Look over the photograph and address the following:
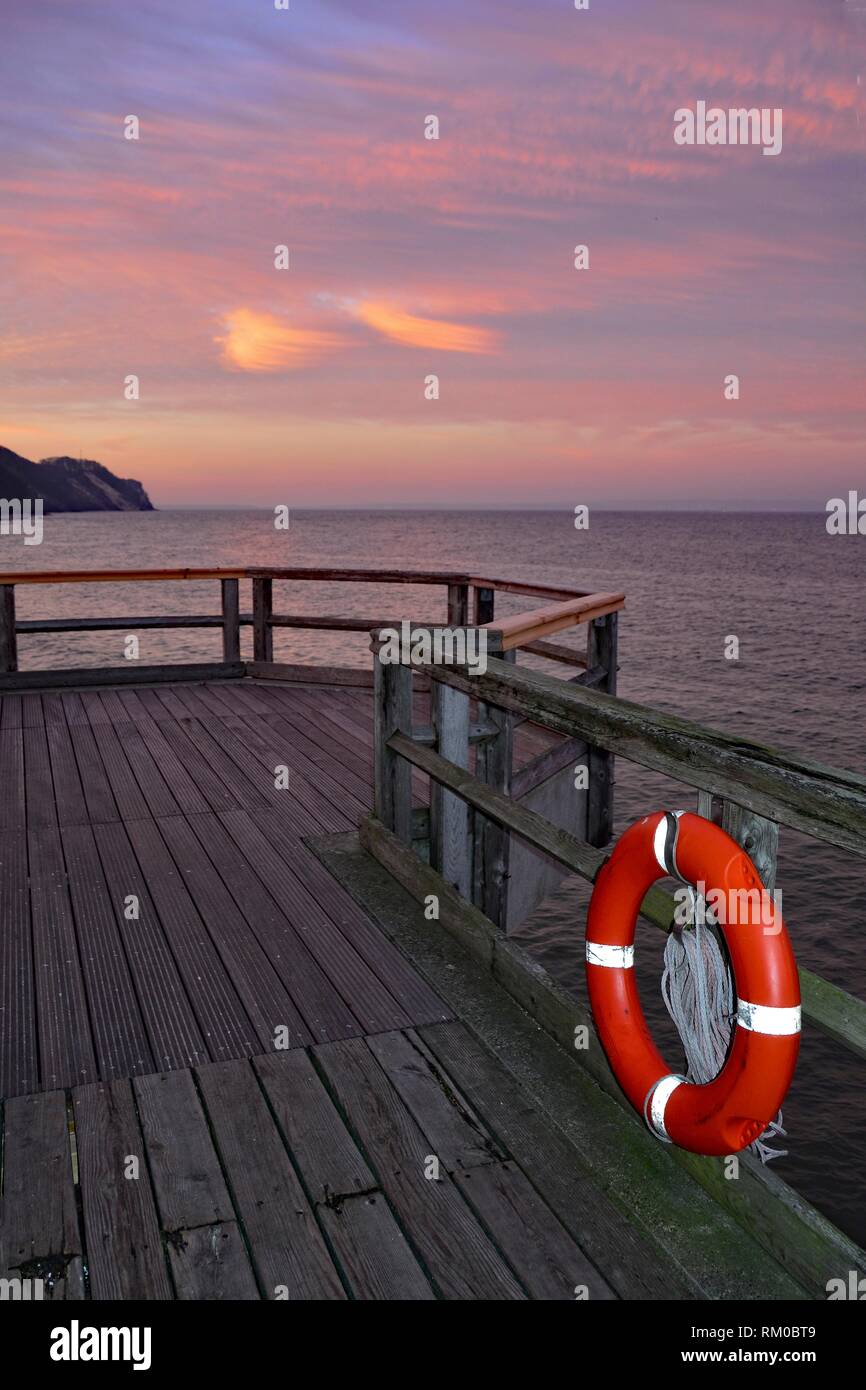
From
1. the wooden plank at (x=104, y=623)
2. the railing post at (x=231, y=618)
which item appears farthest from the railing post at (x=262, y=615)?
the wooden plank at (x=104, y=623)

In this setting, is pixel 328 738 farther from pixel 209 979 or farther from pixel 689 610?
pixel 689 610

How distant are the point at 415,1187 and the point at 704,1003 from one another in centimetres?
79

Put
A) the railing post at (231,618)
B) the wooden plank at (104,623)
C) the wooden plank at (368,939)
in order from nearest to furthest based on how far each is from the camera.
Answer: the wooden plank at (368,939) → the wooden plank at (104,623) → the railing post at (231,618)

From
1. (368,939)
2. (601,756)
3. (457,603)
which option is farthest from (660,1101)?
(457,603)

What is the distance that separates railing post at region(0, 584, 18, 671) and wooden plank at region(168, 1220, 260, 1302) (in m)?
5.83

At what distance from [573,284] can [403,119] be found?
56.0ft

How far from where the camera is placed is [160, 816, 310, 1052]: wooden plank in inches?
115

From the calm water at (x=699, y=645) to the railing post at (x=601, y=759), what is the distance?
173 cm

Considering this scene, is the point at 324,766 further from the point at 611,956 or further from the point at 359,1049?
the point at 611,956

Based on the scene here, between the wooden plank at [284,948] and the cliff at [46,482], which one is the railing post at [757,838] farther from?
the cliff at [46,482]

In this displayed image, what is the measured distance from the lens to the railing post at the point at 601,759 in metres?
6.27

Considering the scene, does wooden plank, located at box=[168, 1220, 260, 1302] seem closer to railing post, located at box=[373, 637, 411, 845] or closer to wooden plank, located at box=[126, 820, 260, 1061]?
wooden plank, located at box=[126, 820, 260, 1061]

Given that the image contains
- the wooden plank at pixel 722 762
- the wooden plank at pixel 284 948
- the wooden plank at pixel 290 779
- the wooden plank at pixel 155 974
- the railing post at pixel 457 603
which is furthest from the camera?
Answer: the railing post at pixel 457 603

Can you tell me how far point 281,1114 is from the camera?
2.47 m
